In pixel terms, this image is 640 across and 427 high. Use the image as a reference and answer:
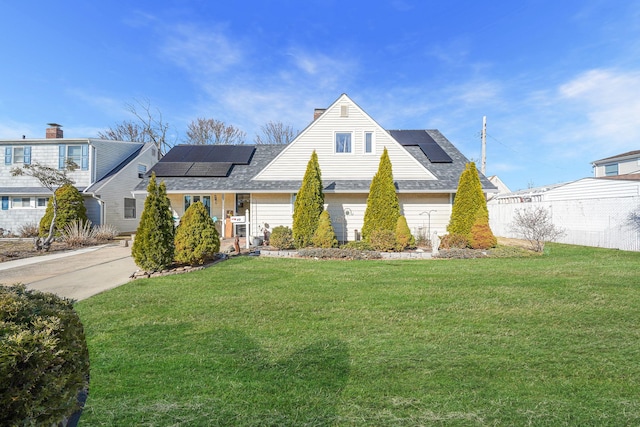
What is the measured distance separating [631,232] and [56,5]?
2054 centimetres

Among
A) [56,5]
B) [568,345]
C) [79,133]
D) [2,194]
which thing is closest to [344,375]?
[568,345]

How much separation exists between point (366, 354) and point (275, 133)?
3376 cm

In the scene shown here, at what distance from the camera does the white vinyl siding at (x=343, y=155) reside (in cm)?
1498

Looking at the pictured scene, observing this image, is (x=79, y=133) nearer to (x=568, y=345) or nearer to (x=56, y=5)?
(x=56, y=5)

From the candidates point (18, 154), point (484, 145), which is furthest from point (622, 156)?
point (18, 154)

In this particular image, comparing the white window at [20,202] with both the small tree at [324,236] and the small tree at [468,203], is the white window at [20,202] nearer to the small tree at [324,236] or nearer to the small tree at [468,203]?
the small tree at [324,236]

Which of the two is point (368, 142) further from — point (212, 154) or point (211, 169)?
point (212, 154)

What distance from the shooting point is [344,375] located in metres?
3.14

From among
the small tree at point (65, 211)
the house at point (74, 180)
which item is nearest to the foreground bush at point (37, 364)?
the small tree at point (65, 211)

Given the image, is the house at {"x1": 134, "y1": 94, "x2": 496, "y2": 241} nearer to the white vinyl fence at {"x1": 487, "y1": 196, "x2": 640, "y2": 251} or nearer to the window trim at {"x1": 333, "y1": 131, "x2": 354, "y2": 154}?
the window trim at {"x1": 333, "y1": 131, "x2": 354, "y2": 154}

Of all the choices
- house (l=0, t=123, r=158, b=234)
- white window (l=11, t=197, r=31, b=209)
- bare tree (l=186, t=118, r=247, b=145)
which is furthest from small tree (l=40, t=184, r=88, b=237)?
bare tree (l=186, t=118, r=247, b=145)

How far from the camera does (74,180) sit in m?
19.4

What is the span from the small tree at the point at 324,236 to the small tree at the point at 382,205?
1541mm

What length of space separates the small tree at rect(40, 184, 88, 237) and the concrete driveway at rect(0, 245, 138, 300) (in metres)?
4.91
